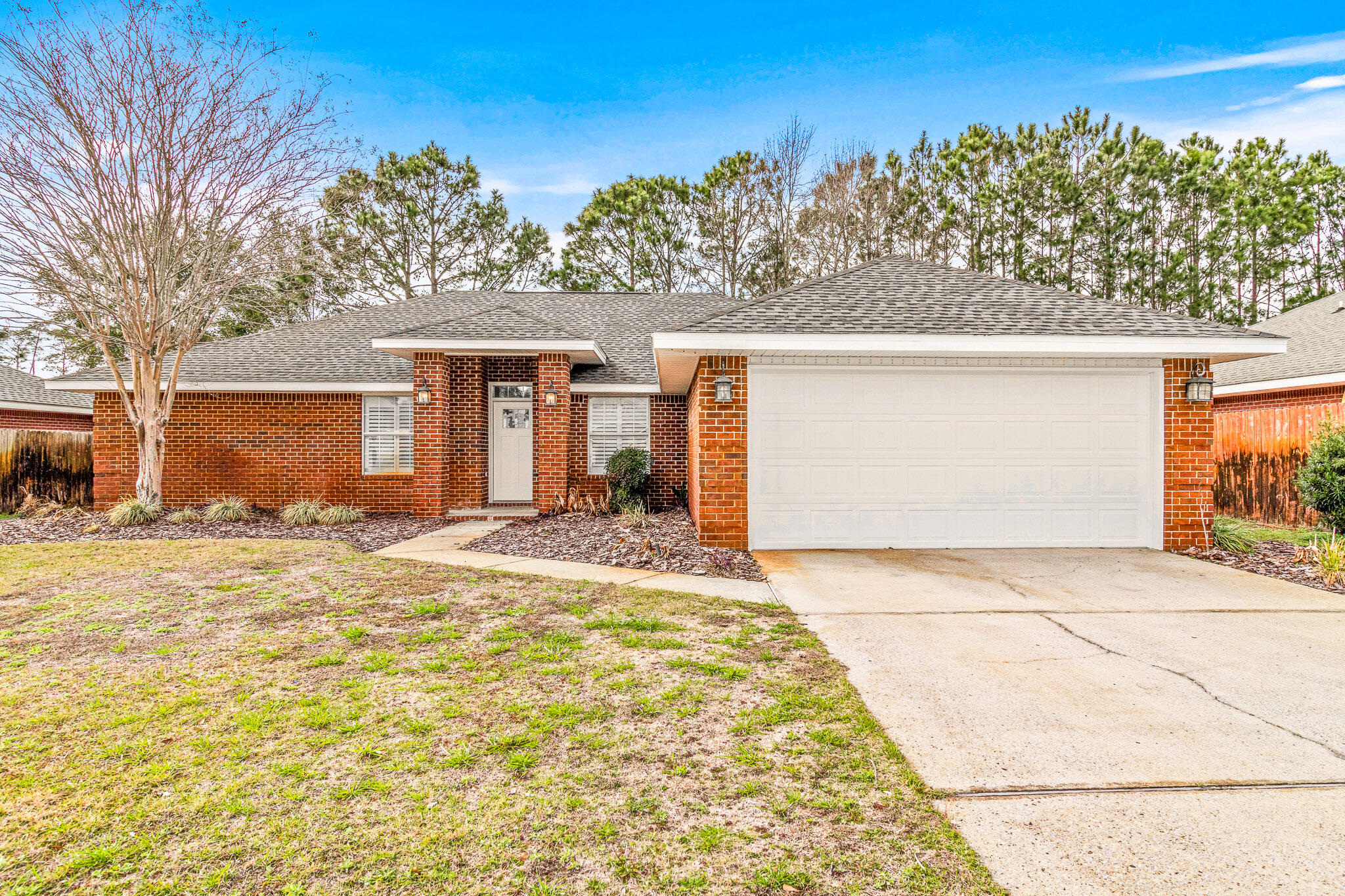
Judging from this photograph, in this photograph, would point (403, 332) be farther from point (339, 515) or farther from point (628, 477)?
point (628, 477)

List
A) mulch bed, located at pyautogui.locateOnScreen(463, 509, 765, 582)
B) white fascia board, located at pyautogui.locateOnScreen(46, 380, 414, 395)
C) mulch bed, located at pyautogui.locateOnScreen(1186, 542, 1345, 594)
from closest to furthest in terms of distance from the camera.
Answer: mulch bed, located at pyautogui.locateOnScreen(1186, 542, 1345, 594) → mulch bed, located at pyautogui.locateOnScreen(463, 509, 765, 582) → white fascia board, located at pyautogui.locateOnScreen(46, 380, 414, 395)

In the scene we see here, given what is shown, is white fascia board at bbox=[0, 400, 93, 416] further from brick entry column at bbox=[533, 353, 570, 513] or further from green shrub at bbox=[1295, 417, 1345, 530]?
green shrub at bbox=[1295, 417, 1345, 530]

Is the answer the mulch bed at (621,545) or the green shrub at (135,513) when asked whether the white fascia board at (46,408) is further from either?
the mulch bed at (621,545)

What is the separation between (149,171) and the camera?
1038 cm

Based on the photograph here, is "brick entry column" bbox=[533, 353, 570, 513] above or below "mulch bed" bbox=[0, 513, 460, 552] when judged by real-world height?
above

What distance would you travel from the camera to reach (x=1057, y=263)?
826 inches

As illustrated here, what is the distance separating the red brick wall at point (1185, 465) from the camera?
Answer: 769cm

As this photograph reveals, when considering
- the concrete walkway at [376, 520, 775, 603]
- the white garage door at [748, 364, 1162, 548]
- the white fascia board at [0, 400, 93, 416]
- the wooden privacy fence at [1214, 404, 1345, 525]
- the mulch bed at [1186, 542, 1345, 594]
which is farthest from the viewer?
the white fascia board at [0, 400, 93, 416]

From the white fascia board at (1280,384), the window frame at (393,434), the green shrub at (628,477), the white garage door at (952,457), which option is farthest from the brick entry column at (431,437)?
the white fascia board at (1280,384)

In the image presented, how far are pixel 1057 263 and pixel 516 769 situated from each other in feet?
78.8

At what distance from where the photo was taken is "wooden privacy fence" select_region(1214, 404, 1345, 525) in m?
10.5

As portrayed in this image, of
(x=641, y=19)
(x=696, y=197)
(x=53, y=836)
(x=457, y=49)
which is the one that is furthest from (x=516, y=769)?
(x=696, y=197)

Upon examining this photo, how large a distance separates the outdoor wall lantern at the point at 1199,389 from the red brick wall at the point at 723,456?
538cm

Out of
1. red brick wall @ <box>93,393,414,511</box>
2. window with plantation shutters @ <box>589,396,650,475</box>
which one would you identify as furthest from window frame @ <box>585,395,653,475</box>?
red brick wall @ <box>93,393,414,511</box>
